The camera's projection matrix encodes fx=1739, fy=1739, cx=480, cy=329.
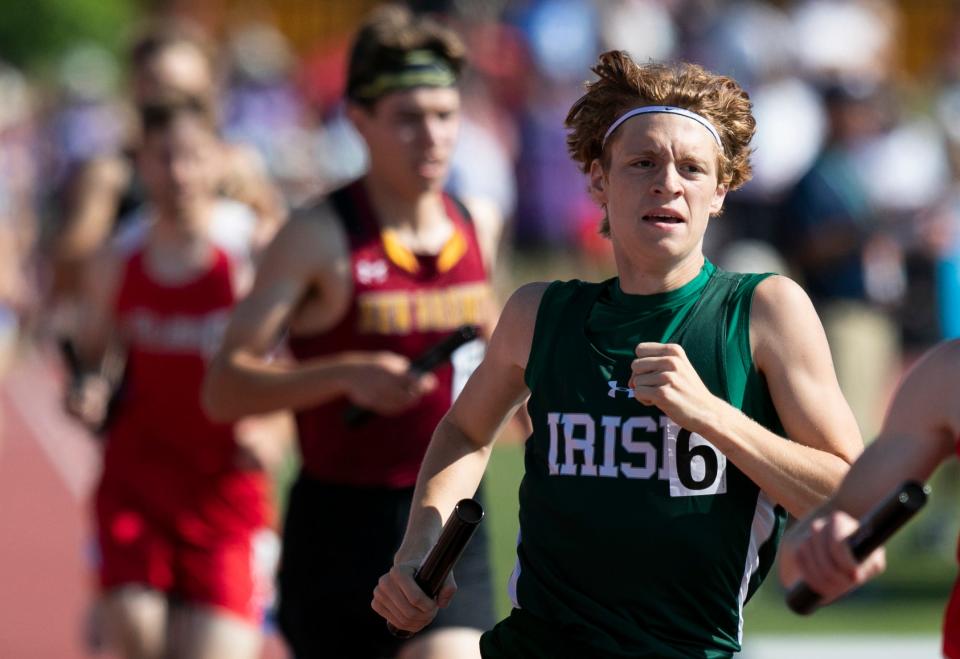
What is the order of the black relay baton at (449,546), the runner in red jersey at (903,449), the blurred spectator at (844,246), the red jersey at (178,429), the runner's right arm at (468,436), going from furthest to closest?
the blurred spectator at (844,246), the red jersey at (178,429), the runner's right arm at (468,436), the black relay baton at (449,546), the runner in red jersey at (903,449)

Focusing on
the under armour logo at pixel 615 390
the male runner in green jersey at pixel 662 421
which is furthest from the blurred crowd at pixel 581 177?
the under armour logo at pixel 615 390

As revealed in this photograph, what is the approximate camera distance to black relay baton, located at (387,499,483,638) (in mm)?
3174

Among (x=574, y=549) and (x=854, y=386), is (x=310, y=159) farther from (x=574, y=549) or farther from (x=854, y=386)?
(x=574, y=549)

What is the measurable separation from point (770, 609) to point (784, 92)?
23.7ft

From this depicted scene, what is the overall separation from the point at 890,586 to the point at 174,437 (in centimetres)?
474

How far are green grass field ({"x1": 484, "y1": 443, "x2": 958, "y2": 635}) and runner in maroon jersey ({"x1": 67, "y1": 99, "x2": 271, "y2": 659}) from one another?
1.72 metres

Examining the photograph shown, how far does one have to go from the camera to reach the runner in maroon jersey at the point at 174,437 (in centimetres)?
557

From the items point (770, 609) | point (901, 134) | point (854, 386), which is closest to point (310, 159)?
point (901, 134)

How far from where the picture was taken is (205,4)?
27.0 metres

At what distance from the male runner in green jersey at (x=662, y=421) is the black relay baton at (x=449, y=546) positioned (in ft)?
0.12

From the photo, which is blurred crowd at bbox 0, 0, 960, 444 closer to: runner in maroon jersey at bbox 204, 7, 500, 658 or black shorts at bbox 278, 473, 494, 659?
runner in maroon jersey at bbox 204, 7, 500, 658

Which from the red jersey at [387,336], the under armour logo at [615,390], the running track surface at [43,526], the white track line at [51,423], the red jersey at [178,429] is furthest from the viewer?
the white track line at [51,423]

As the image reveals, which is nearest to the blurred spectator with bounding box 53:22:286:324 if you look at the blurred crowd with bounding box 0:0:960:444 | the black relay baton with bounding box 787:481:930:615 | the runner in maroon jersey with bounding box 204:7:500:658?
the blurred crowd with bounding box 0:0:960:444

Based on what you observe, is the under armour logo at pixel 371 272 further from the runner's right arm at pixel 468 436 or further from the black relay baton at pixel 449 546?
the black relay baton at pixel 449 546
